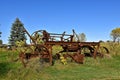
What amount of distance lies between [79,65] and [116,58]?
4.57m

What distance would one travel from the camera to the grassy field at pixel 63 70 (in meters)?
16.1

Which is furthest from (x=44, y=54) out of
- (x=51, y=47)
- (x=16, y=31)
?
(x=16, y=31)

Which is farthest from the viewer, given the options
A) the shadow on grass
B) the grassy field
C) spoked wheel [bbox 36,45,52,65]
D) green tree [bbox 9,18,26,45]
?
green tree [bbox 9,18,26,45]

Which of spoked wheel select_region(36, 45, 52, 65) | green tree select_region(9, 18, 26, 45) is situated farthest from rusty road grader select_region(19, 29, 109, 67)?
green tree select_region(9, 18, 26, 45)

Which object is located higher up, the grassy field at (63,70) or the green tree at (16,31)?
the green tree at (16,31)

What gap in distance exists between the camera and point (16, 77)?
15445 millimetres

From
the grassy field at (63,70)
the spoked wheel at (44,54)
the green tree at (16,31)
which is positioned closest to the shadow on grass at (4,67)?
the grassy field at (63,70)

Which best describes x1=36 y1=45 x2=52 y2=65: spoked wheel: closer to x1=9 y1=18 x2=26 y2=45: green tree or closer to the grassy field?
the grassy field

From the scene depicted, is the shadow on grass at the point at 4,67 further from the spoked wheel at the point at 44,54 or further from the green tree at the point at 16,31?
the green tree at the point at 16,31

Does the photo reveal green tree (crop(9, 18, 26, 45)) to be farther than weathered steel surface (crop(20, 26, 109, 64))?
Yes

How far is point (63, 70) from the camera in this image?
19125 mm

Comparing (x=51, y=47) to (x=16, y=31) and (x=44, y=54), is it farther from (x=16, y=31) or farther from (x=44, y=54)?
(x=16, y=31)

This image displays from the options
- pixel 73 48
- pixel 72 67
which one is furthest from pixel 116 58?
pixel 72 67

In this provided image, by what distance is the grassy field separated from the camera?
16.1 meters
